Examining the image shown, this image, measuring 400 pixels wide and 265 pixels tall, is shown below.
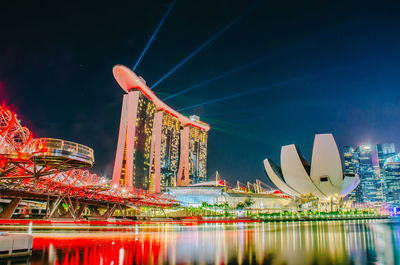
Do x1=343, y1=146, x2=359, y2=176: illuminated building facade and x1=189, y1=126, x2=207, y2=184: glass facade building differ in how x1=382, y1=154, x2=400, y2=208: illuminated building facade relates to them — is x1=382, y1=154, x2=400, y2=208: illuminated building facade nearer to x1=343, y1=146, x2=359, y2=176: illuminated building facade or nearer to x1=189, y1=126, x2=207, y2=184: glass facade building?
x1=343, y1=146, x2=359, y2=176: illuminated building facade

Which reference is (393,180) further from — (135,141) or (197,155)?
(135,141)

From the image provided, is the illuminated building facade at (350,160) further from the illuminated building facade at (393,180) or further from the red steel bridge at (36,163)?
the red steel bridge at (36,163)

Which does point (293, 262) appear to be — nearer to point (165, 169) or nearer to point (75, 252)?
point (75, 252)

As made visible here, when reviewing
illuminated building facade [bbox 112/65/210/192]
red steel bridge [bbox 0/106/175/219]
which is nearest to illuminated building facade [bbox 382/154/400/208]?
illuminated building facade [bbox 112/65/210/192]

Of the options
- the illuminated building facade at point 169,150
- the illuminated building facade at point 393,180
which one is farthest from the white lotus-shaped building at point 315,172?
the illuminated building facade at point 393,180

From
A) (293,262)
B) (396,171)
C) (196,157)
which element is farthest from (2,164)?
(396,171)

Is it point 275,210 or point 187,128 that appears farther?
point 187,128

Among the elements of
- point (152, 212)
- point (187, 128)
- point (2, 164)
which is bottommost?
point (152, 212)
